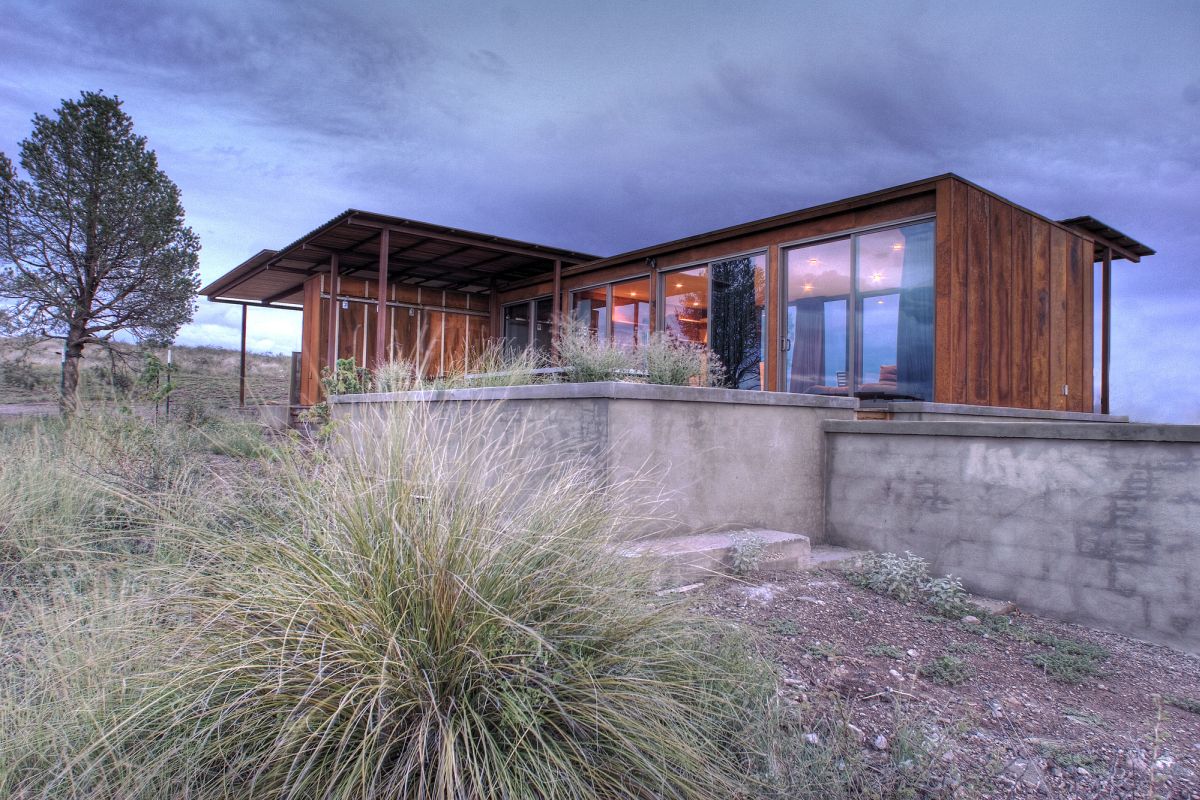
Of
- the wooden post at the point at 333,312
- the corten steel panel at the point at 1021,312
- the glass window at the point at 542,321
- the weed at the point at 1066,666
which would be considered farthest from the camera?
the glass window at the point at 542,321

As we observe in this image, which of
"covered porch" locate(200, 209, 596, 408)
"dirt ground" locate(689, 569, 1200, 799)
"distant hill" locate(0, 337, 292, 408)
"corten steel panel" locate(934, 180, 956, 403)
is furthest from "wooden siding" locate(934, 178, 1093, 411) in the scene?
"distant hill" locate(0, 337, 292, 408)

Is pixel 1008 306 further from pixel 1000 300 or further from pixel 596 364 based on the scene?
pixel 596 364

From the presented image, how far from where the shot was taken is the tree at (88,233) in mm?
11828

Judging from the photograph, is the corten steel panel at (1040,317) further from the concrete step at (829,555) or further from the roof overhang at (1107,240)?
the concrete step at (829,555)

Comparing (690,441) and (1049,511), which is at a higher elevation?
(690,441)

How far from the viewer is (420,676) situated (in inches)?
61.1

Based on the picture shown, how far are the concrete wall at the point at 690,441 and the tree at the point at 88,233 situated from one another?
11.4 metres

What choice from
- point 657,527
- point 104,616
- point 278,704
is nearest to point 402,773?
point 278,704

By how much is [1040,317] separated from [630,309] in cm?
558

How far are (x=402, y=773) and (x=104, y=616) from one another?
4.74 ft

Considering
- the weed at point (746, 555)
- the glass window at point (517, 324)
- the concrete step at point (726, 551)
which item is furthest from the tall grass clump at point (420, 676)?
the glass window at point (517, 324)

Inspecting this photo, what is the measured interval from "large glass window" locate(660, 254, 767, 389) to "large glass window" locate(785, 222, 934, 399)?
0.50 meters

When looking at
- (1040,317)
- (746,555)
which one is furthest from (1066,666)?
(1040,317)

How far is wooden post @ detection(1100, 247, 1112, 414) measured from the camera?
8875mm
